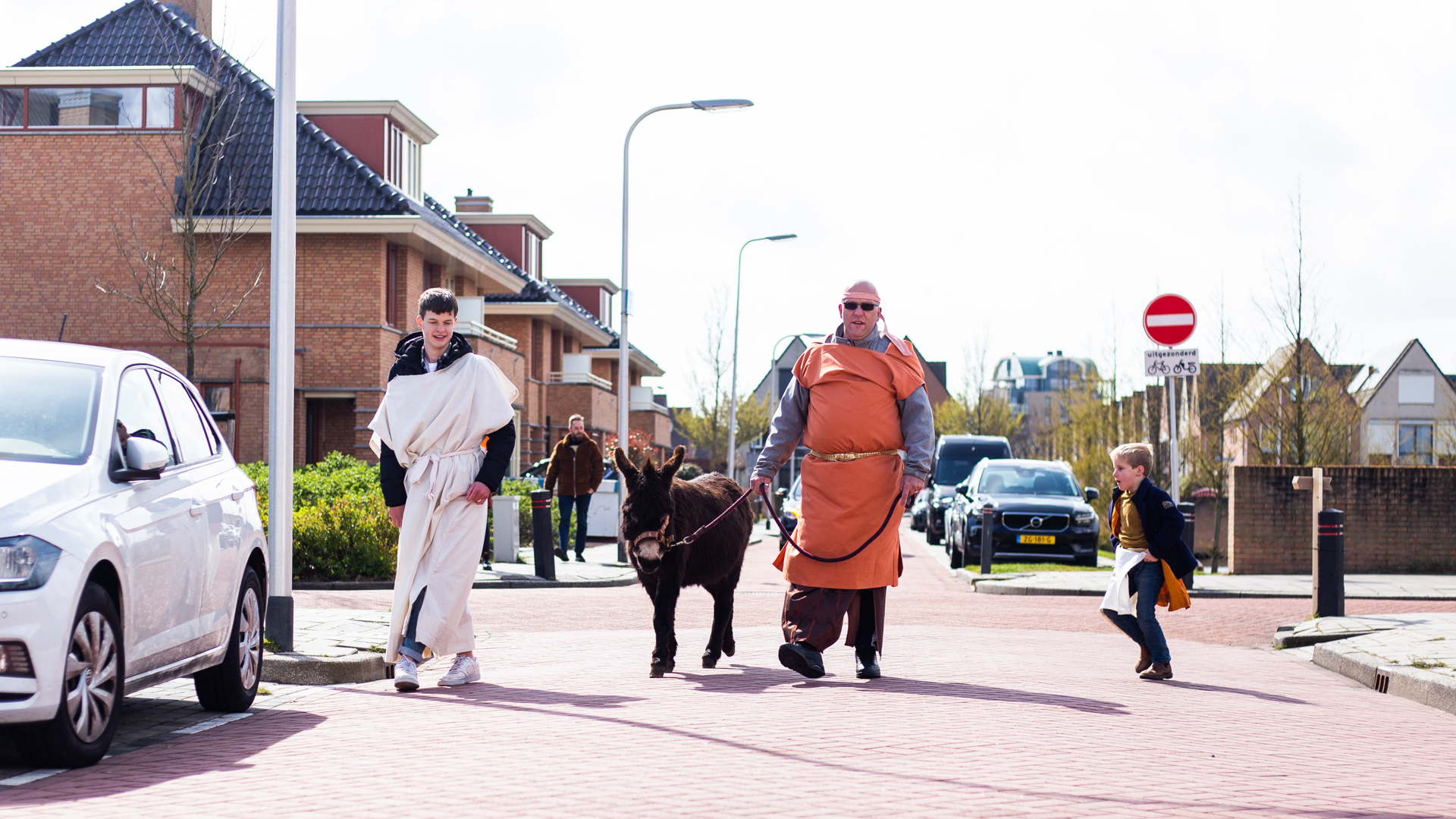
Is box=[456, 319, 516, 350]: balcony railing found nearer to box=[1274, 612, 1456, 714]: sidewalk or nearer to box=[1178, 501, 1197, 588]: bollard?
box=[1178, 501, 1197, 588]: bollard

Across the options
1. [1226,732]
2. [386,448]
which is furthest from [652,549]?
[1226,732]

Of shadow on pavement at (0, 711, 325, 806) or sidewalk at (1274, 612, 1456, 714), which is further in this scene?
sidewalk at (1274, 612, 1456, 714)

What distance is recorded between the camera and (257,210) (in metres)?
28.1

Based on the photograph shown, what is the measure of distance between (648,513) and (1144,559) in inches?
123

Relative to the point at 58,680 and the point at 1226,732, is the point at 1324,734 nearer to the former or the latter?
the point at 1226,732

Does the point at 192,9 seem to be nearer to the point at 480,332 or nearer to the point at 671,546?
the point at 480,332

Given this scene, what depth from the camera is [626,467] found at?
27.0 feet

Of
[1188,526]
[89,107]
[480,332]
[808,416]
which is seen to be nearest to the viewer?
[808,416]

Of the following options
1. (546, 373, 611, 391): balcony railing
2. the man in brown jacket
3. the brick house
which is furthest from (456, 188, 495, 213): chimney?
the man in brown jacket

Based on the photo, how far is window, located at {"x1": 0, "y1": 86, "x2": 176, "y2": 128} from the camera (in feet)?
90.9

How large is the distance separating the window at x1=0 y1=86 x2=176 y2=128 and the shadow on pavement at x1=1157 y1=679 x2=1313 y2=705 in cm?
2390

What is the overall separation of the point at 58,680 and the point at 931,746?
327cm

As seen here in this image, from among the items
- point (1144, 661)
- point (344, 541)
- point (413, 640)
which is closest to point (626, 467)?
point (413, 640)

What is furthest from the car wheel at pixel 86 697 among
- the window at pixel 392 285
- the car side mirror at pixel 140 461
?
the window at pixel 392 285
